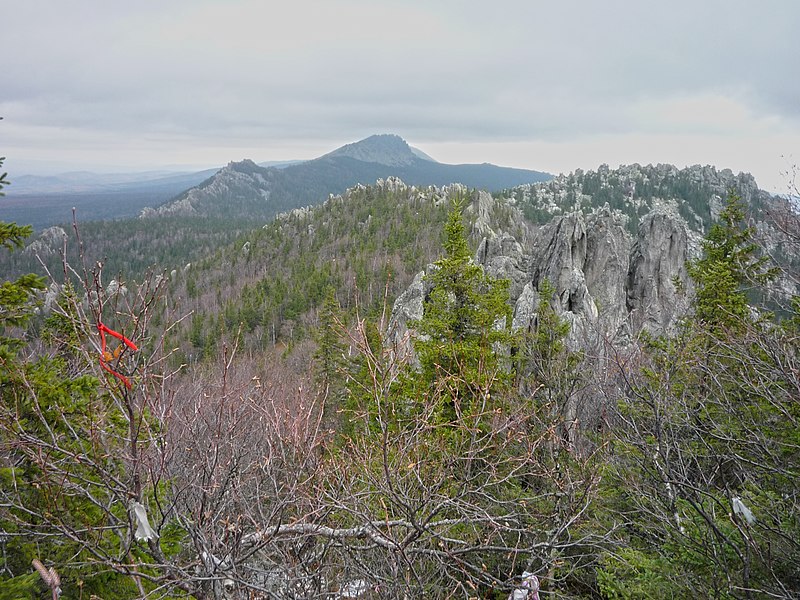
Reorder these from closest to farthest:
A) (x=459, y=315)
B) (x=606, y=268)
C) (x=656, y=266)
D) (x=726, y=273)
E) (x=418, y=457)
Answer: (x=418, y=457)
(x=459, y=315)
(x=726, y=273)
(x=606, y=268)
(x=656, y=266)

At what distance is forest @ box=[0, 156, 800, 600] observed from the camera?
311cm

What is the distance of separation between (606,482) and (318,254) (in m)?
87.3

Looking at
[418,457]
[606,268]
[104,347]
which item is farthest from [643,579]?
[606,268]

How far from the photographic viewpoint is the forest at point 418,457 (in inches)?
122

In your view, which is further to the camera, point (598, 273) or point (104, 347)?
point (598, 273)

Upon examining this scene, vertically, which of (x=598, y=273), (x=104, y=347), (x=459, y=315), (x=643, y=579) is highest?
(x=104, y=347)

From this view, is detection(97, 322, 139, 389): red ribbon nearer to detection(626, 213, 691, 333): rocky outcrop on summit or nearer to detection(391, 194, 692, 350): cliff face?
detection(391, 194, 692, 350): cliff face

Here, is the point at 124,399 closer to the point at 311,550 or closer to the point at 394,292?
the point at 311,550

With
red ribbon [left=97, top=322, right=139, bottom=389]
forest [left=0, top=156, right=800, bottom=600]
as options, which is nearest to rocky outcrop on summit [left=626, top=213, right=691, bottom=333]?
forest [left=0, top=156, right=800, bottom=600]

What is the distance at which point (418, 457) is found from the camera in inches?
155

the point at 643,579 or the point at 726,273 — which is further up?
the point at 726,273

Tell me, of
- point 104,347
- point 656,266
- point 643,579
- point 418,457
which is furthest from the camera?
point 656,266

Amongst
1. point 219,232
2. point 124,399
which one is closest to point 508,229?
point 124,399

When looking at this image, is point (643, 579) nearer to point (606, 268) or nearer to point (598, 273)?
point (598, 273)
